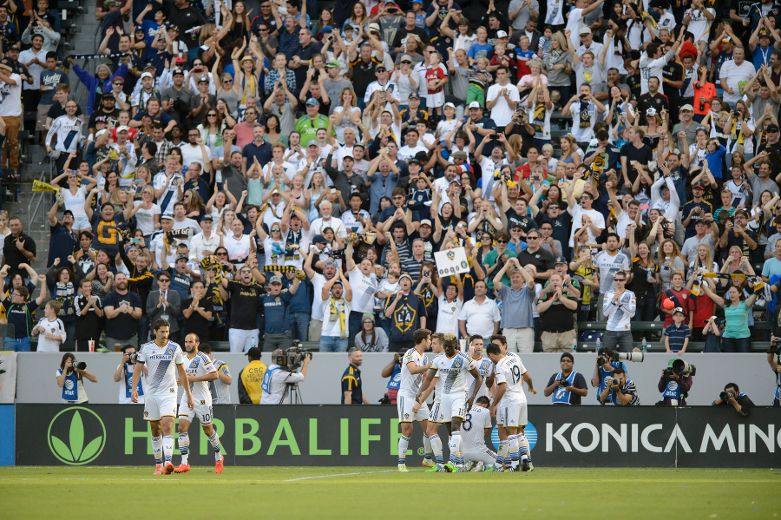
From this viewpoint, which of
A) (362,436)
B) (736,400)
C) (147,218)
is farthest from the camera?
(147,218)

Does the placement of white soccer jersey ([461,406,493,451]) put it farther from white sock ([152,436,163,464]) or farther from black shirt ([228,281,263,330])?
black shirt ([228,281,263,330])

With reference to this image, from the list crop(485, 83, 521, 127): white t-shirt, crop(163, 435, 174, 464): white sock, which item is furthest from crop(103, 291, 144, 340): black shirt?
crop(485, 83, 521, 127): white t-shirt

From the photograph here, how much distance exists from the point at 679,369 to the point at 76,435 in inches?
426

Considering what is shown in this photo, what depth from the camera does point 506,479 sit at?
17797mm

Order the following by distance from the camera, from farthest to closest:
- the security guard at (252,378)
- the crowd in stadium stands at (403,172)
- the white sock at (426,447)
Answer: the crowd in stadium stands at (403,172), the security guard at (252,378), the white sock at (426,447)

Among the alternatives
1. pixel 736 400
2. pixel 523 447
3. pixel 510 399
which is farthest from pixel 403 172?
pixel 736 400

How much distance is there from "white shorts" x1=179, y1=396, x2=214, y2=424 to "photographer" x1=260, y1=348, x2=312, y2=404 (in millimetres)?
2603

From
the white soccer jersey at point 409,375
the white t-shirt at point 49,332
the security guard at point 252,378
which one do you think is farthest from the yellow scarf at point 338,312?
the white t-shirt at point 49,332

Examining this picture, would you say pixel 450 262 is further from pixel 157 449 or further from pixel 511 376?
pixel 157 449

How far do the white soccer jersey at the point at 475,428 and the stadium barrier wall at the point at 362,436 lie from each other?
65.0 inches

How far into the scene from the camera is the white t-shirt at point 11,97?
92.0 feet

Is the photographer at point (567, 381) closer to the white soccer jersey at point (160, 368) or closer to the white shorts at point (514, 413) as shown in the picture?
the white shorts at point (514, 413)

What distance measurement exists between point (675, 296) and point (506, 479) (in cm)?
672

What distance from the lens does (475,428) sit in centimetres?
1998
